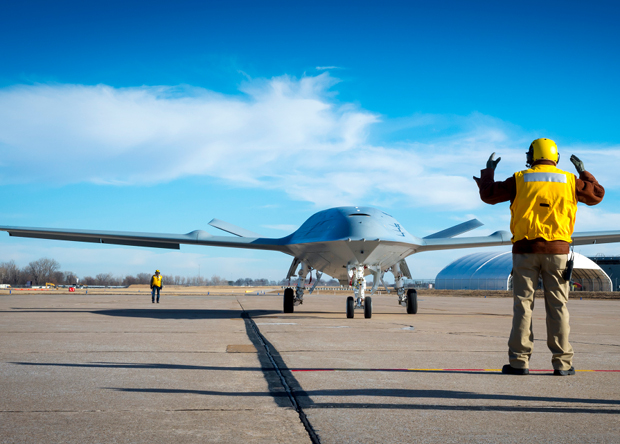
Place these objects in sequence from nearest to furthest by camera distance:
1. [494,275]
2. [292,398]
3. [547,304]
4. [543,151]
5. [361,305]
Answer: [292,398] → [547,304] → [543,151] → [361,305] → [494,275]

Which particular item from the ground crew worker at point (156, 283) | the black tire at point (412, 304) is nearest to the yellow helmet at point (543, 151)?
the black tire at point (412, 304)

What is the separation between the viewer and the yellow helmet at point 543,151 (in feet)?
18.1

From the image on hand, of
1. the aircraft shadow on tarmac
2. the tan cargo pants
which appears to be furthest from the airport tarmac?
the aircraft shadow on tarmac

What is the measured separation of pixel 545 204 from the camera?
5.27m

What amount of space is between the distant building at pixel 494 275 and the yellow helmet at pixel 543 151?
6363 cm

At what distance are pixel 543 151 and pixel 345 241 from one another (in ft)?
25.4

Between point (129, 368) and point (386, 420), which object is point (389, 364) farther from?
point (129, 368)

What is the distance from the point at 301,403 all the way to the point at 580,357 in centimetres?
443

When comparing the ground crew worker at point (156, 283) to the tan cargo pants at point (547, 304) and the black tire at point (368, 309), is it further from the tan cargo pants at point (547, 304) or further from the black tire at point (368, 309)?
the tan cargo pants at point (547, 304)

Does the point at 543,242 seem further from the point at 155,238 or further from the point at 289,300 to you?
the point at 155,238

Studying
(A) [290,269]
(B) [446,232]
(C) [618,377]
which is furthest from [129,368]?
(B) [446,232]

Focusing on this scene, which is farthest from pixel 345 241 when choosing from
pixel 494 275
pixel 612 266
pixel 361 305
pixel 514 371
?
pixel 612 266

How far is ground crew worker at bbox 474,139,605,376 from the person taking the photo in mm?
5156

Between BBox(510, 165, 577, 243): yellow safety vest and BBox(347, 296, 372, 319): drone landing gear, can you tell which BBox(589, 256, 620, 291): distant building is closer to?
BBox(347, 296, 372, 319): drone landing gear
